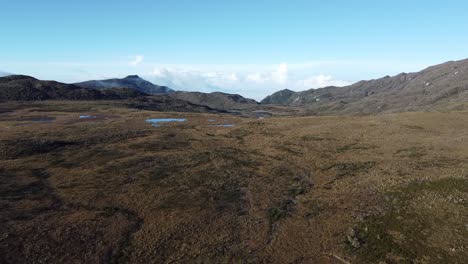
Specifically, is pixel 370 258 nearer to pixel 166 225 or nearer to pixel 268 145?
pixel 166 225

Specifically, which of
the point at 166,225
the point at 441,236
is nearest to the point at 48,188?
the point at 166,225

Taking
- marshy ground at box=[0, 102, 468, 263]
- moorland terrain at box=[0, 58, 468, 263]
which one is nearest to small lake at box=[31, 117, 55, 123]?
moorland terrain at box=[0, 58, 468, 263]

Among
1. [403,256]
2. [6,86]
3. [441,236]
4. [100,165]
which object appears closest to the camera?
[403,256]

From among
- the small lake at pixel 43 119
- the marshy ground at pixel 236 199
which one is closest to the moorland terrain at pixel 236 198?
the marshy ground at pixel 236 199

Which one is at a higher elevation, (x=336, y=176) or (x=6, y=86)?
(x=6, y=86)

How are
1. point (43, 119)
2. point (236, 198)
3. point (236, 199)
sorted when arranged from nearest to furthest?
point (236, 199)
point (236, 198)
point (43, 119)

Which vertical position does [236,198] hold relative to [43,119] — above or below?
below

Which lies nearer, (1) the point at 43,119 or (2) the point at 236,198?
(2) the point at 236,198

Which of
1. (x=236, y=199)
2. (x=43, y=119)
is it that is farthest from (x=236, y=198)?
(x=43, y=119)

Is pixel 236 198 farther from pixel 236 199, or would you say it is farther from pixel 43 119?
pixel 43 119
